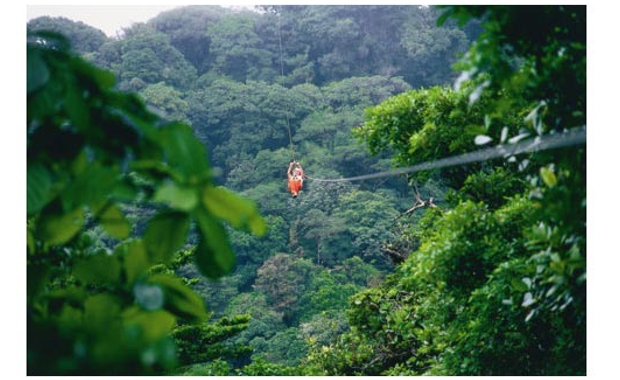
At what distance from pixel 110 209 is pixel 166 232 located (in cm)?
9

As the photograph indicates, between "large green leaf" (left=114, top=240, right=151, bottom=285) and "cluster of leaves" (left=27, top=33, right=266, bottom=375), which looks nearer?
"cluster of leaves" (left=27, top=33, right=266, bottom=375)

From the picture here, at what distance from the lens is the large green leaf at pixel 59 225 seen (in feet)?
1.98

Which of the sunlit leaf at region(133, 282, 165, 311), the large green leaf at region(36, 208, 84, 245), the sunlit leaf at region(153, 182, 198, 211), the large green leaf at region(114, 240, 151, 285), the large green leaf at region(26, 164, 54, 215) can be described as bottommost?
the sunlit leaf at region(133, 282, 165, 311)

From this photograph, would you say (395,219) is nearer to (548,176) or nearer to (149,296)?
(548,176)

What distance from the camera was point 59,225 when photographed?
0.62 metres

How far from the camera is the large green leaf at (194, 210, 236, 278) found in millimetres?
514

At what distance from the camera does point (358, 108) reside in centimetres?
1739

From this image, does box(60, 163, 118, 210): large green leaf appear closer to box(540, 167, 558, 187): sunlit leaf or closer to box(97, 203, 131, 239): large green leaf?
box(97, 203, 131, 239): large green leaf

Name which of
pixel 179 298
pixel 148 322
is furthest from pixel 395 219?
pixel 148 322

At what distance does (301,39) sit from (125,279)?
20170 millimetres

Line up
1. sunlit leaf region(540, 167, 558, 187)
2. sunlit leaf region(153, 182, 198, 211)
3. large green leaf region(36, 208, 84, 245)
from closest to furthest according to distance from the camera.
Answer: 1. sunlit leaf region(153, 182, 198, 211)
2. large green leaf region(36, 208, 84, 245)
3. sunlit leaf region(540, 167, 558, 187)

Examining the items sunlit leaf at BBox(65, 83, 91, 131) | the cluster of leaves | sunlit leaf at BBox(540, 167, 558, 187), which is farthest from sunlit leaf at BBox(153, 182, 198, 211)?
sunlit leaf at BBox(540, 167, 558, 187)

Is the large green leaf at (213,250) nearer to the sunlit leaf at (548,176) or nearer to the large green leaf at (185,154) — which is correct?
the large green leaf at (185,154)

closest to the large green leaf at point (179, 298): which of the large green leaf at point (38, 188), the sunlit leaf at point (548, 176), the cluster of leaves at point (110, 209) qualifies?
the cluster of leaves at point (110, 209)
